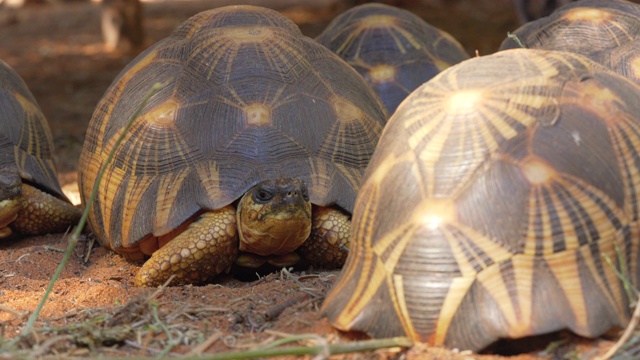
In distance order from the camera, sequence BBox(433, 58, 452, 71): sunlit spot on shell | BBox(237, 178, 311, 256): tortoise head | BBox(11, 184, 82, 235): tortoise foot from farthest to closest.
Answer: BBox(433, 58, 452, 71): sunlit spot on shell < BBox(11, 184, 82, 235): tortoise foot < BBox(237, 178, 311, 256): tortoise head

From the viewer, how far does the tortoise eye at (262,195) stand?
330 centimetres

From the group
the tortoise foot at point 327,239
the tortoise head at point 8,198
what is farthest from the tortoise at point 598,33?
the tortoise head at point 8,198

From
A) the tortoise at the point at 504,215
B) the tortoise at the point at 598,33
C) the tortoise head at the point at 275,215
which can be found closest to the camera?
the tortoise at the point at 504,215

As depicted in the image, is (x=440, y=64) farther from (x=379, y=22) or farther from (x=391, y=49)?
(x=379, y=22)

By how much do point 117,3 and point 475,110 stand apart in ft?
27.6

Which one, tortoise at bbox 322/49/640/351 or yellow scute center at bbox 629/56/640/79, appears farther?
yellow scute center at bbox 629/56/640/79

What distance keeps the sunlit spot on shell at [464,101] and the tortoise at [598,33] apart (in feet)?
5.91

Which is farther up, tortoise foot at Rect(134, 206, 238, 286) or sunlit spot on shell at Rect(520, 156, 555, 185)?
sunlit spot on shell at Rect(520, 156, 555, 185)

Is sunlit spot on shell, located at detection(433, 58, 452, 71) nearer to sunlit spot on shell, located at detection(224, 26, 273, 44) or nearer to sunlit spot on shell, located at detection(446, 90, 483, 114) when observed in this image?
sunlit spot on shell, located at detection(224, 26, 273, 44)

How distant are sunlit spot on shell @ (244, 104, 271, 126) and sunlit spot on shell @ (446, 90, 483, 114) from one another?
125 centimetres

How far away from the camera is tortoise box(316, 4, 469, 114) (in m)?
5.36

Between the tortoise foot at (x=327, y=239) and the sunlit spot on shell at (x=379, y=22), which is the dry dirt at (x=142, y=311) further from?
the sunlit spot on shell at (x=379, y=22)

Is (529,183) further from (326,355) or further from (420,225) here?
(326,355)

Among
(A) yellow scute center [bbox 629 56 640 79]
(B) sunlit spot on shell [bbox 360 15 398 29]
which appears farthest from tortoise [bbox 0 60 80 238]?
(A) yellow scute center [bbox 629 56 640 79]
